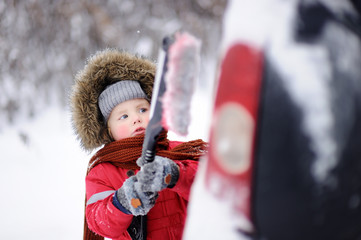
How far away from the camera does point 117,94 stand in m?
1.43

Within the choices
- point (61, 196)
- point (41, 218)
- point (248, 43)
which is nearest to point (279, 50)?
point (248, 43)

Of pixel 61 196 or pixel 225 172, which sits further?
pixel 61 196

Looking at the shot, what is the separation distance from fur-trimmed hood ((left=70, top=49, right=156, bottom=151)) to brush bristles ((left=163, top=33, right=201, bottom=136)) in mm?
914

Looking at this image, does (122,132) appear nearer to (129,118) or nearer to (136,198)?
(129,118)

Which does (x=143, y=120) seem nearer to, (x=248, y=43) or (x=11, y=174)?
(x=248, y=43)

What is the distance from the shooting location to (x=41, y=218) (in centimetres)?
281

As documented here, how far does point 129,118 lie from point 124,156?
188 mm

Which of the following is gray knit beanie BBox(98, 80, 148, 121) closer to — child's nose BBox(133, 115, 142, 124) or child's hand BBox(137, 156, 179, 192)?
child's nose BBox(133, 115, 142, 124)

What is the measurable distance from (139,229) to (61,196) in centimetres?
223

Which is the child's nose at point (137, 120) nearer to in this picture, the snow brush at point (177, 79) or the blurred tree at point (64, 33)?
the snow brush at point (177, 79)

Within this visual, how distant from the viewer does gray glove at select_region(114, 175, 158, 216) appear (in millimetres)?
938

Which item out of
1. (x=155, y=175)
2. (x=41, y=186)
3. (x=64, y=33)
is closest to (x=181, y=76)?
(x=155, y=175)

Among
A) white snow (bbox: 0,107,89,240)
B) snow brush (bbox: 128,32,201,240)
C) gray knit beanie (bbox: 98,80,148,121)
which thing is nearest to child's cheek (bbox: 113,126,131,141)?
gray knit beanie (bbox: 98,80,148,121)

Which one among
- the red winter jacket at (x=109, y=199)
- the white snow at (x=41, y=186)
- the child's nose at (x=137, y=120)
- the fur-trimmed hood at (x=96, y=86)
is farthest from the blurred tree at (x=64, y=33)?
the red winter jacket at (x=109, y=199)
